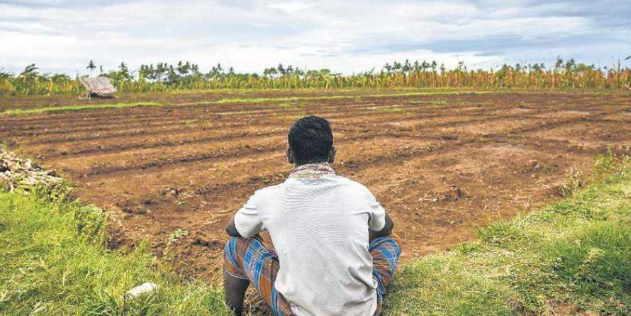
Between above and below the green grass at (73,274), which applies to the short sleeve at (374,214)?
above

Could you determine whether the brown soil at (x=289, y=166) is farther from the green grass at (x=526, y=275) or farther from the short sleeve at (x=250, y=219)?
the short sleeve at (x=250, y=219)

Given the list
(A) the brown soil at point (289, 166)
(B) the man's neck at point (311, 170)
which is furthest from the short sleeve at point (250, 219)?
(A) the brown soil at point (289, 166)

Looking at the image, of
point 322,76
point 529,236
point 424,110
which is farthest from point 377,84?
point 529,236

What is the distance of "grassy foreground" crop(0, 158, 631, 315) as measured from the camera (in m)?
2.39

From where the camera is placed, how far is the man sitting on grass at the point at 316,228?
188 cm

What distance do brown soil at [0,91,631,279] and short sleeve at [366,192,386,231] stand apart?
47.0 inches

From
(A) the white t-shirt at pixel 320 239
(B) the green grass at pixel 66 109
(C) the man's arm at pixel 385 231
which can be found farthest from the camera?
(B) the green grass at pixel 66 109

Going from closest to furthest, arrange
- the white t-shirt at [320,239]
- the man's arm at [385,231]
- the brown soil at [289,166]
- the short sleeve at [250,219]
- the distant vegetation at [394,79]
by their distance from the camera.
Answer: the white t-shirt at [320,239] → the short sleeve at [250,219] → the man's arm at [385,231] → the brown soil at [289,166] → the distant vegetation at [394,79]

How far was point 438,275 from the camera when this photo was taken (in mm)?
2684

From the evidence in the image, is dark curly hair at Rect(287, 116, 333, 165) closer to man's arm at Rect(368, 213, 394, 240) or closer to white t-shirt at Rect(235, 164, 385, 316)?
white t-shirt at Rect(235, 164, 385, 316)

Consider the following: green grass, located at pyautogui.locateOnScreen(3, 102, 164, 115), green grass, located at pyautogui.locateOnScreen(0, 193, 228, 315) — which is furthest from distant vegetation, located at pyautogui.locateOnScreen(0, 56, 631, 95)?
green grass, located at pyautogui.locateOnScreen(0, 193, 228, 315)

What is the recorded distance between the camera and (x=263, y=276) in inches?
86.1

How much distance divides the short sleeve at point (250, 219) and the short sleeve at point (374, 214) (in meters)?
0.44

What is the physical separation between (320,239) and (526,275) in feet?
4.57
